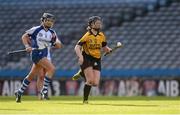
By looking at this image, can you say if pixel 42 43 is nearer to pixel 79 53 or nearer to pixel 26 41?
pixel 26 41

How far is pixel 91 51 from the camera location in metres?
17.4

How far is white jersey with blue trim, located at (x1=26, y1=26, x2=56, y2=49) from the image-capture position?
18875mm

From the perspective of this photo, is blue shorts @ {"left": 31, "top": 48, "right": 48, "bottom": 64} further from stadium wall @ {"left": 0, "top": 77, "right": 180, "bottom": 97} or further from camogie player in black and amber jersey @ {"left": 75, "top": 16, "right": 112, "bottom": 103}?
stadium wall @ {"left": 0, "top": 77, "right": 180, "bottom": 97}

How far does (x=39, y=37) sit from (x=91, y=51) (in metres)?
2.08

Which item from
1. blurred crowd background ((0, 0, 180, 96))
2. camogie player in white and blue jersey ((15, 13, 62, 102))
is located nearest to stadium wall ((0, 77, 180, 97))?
blurred crowd background ((0, 0, 180, 96))

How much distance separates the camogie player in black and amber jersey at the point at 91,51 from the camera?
17.0 meters

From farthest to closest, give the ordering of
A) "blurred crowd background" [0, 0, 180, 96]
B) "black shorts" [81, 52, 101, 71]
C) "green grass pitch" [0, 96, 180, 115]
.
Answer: "blurred crowd background" [0, 0, 180, 96] < "black shorts" [81, 52, 101, 71] < "green grass pitch" [0, 96, 180, 115]

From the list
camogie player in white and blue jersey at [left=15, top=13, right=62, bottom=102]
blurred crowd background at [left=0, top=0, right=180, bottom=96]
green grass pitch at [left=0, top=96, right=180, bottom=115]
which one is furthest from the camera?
blurred crowd background at [left=0, top=0, right=180, bottom=96]

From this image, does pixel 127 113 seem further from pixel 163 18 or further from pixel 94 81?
pixel 163 18

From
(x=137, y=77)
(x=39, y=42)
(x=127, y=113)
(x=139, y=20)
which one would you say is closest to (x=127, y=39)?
(x=139, y=20)

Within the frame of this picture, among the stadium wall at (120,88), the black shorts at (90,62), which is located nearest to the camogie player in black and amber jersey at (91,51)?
the black shorts at (90,62)

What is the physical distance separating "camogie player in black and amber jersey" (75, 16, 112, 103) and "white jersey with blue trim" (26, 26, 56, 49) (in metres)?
1.85

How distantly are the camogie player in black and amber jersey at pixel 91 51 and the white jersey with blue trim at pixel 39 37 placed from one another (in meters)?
1.85

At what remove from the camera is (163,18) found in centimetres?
3161
